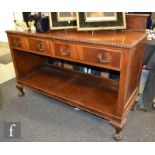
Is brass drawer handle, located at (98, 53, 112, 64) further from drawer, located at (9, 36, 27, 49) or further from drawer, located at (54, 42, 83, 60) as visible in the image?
drawer, located at (9, 36, 27, 49)

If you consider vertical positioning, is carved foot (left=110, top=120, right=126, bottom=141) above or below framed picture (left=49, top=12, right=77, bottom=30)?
below

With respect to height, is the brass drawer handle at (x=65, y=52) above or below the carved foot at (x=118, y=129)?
above

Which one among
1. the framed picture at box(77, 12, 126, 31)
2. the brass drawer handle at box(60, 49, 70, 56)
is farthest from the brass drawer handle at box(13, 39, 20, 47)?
the framed picture at box(77, 12, 126, 31)

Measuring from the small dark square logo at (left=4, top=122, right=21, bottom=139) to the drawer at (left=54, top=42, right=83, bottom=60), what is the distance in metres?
0.73

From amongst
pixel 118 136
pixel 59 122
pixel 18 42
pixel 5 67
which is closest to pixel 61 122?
pixel 59 122

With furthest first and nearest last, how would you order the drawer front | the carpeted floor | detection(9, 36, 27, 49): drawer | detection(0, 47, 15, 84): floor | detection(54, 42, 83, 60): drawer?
detection(0, 47, 15, 84): floor
detection(9, 36, 27, 49): drawer
the carpeted floor
detection(54, 42, 83, 60): drawer
the drawer front

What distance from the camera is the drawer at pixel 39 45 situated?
4.65ft

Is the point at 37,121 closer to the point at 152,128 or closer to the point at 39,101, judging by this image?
the point at 39,101

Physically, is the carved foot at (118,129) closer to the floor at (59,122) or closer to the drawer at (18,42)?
the floor at (59,122)

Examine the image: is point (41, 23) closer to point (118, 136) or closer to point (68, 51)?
point (68, 51)

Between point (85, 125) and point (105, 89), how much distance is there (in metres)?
0.39

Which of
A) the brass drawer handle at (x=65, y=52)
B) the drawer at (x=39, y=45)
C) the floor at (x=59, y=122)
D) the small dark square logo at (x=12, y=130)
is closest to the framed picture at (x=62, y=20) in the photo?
the drawer at (x=39, y=45)

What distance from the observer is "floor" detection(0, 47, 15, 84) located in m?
2.48

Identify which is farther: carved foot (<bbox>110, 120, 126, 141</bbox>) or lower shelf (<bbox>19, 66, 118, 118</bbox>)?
lower shelf (<bbox>19, 66, 118, 118</bbox>)
